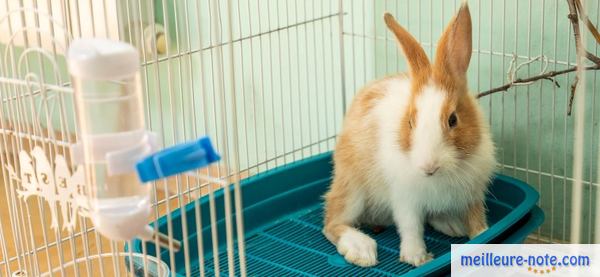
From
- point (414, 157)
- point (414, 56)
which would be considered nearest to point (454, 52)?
point (414, 56)

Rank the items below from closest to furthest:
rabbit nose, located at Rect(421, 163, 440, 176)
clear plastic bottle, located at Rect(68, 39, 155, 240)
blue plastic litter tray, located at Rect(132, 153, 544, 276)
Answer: clear plastic bottle, located at Rect(68, 39, 155, 240) → rabbit nose, located at Rect(421, 163, 440, 176) → blue plastic litter tray, located at Rect(132, 153, 544, 276)

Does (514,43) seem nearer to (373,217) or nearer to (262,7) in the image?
(373,217)

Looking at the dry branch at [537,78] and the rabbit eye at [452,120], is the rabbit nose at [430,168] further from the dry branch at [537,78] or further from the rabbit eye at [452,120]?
the dry branch at [537,78]

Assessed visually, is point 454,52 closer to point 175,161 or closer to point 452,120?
point 452,120

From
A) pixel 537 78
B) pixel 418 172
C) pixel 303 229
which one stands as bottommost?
pixel 303 229

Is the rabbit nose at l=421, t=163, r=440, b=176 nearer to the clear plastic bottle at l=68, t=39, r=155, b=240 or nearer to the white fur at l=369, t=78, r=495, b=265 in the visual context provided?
the white fur at l=369, t=78, r=495, b=265

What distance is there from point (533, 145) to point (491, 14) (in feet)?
1.13

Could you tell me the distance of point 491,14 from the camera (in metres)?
1.96

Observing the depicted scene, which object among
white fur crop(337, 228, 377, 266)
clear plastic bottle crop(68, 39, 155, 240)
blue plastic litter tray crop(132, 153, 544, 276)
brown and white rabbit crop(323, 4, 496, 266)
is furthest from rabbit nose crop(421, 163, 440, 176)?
clear plastic bottle crop(68, 39, 155, 240)

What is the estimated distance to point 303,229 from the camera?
6.69 ft

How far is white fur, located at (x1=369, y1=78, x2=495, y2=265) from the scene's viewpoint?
5.44 feet

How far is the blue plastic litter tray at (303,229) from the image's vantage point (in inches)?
71.0

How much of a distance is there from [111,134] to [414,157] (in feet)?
2.59

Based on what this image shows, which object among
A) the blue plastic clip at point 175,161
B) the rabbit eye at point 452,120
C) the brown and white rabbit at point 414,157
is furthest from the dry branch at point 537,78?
the blue plastic clip at point 175,161
